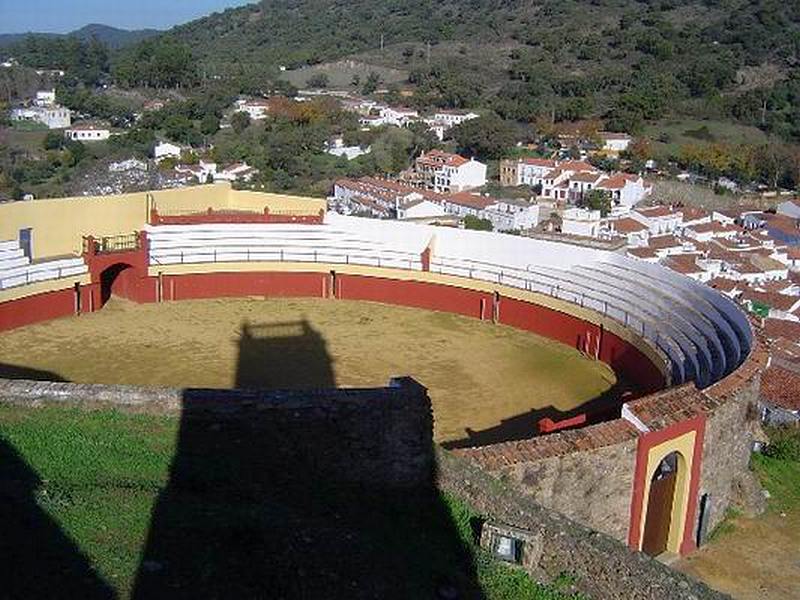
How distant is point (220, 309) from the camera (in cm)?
2242

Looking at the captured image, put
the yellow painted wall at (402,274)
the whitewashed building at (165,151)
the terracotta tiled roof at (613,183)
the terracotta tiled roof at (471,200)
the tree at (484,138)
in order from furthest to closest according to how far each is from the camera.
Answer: the tree at (484,138)
the whitewashed building at (165,151)
the terracotta tiled roof at (613,183)
the terracotta tiled roof at (471,200)
the yellow painted wall at (402,274)

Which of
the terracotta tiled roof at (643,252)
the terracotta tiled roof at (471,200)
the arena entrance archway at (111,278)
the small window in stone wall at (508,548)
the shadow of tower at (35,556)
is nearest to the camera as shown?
the shadow of tower at (35,556)

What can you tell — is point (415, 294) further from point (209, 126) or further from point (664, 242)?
point (209, 126)

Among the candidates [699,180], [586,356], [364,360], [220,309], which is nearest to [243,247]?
[220,309]

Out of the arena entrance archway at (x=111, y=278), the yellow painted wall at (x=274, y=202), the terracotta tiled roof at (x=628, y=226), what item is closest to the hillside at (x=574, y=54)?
A: the terracotta tiled roof at (x=628, y=226)

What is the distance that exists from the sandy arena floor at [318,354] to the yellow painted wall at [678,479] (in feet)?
14.1

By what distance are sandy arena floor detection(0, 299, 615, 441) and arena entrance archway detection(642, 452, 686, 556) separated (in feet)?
14.1

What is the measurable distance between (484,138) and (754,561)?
61.6 m

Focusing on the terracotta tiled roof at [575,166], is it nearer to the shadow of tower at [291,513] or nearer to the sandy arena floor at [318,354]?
the sandy arena floor at [318,354]

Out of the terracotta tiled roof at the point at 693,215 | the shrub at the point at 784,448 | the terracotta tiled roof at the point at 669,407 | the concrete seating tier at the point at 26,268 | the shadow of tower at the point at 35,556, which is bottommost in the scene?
the shrub at the point at 784,448

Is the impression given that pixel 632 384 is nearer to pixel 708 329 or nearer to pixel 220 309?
pixel 708 329

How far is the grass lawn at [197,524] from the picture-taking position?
703cm

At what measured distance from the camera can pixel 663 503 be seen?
1122 cm

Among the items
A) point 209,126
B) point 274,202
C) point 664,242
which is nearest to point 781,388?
point 274,202
